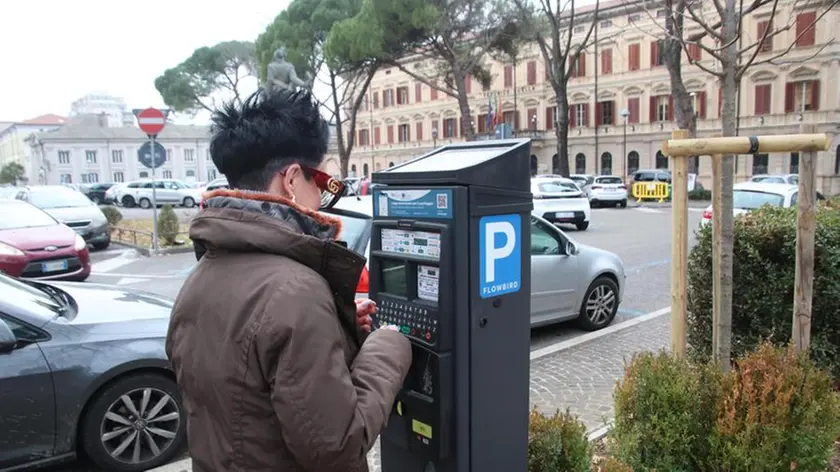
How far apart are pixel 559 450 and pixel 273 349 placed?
158 cm

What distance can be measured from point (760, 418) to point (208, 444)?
86.7 inches


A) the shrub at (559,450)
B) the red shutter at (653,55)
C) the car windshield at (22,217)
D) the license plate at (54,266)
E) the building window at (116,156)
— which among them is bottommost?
the license plate at (54,266)

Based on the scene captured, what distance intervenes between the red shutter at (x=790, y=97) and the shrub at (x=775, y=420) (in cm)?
4400

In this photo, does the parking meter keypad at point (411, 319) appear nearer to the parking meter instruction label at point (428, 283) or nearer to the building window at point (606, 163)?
the parking meter instruction label at point (428, 283)

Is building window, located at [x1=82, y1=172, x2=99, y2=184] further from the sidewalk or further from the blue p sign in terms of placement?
the blue p sign

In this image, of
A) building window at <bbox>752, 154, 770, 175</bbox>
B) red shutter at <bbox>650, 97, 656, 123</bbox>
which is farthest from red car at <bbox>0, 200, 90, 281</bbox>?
red shutter at <bbox>650, 97, 656, 123</bbox>

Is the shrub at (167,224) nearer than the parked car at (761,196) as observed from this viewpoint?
No

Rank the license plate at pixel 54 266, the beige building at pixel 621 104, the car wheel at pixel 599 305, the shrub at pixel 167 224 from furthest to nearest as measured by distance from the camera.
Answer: the beige building at pixel 621 104, the shrub at pixel 167 224, the license plate at pixel 54 266, the car wheel at pixel 599 305

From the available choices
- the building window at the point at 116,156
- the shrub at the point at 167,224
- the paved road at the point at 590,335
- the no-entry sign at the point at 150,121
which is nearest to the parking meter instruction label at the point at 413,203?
the paved road at the point at 590,335

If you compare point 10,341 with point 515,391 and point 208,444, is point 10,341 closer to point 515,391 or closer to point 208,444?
point 208,444

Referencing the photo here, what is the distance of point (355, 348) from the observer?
1.70m

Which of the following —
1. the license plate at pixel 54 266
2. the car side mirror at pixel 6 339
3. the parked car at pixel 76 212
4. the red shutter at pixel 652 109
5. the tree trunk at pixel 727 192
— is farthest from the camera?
the red shutter at pixel 652 109

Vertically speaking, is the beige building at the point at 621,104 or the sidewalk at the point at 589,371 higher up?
the beige building at the point at 621,104

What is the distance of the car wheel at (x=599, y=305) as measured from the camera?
687 cm
